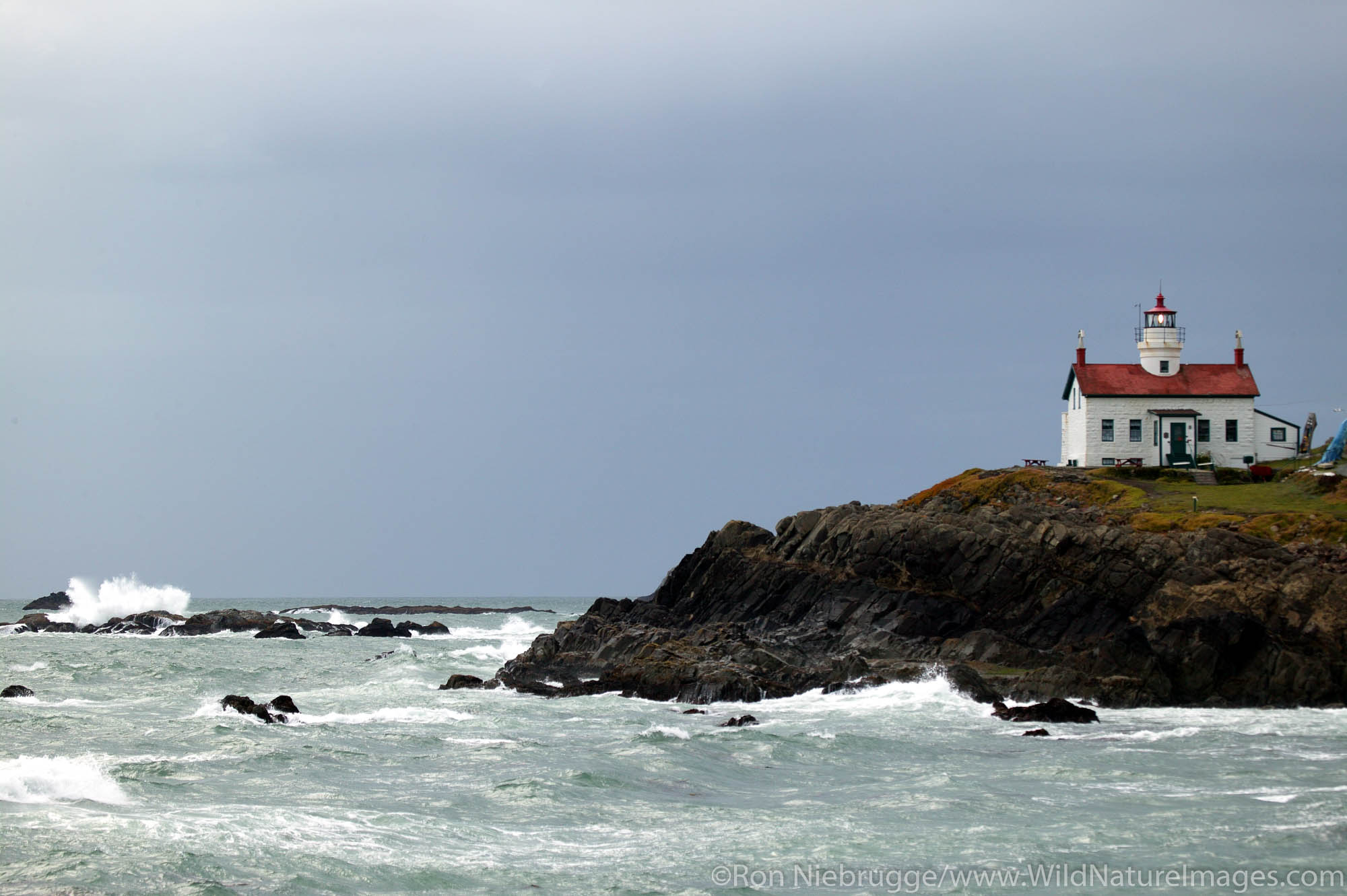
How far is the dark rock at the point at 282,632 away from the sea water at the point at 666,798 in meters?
40.4

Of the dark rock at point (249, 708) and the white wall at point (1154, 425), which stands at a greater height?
the white wall at point (1154, 425)

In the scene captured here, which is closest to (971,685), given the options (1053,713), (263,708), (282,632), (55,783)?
(1053,713)

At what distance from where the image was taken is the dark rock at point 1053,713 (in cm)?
2856

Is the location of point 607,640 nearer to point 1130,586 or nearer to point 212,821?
point 1130,586

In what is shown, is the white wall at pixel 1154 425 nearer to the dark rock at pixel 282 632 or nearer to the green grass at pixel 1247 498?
the green grass at pixel 1247 498

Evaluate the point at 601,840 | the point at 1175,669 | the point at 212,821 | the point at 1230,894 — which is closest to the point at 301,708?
the point at 212,821

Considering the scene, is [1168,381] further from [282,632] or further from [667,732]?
[282,632]

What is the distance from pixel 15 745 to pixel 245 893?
13682 mm

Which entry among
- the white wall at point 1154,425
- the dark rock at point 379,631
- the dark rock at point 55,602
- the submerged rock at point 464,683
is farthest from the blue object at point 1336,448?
the dark rock at point 55,602

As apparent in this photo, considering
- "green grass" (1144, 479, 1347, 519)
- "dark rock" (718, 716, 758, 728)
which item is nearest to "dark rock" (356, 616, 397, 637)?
"green grass" (1144, 479, 1347, 519)

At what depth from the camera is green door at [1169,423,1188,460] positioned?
52.7 metres

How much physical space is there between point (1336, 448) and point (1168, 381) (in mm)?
8051

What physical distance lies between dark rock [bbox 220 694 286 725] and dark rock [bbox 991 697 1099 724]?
56.5 feet

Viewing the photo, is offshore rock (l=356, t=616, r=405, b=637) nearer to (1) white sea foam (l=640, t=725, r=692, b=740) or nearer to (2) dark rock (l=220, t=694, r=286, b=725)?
(2) dark rock (l=220, t=694, r=286, b=725)
